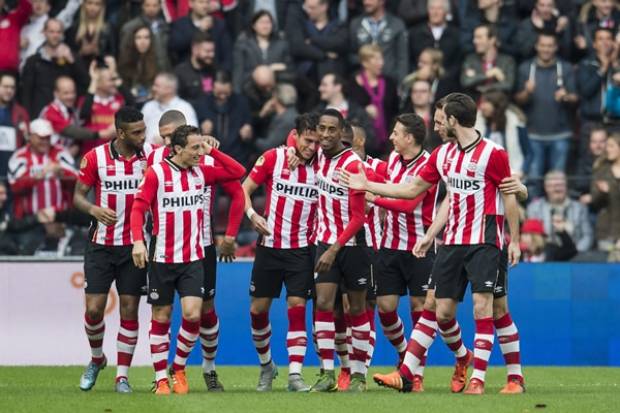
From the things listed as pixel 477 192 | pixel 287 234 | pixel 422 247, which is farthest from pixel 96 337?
pixel 477 192

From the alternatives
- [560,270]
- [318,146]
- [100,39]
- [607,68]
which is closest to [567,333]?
[560,270]

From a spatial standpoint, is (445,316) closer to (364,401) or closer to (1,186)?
(364,401)

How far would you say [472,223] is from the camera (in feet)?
43.8

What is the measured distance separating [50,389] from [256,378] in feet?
9.01

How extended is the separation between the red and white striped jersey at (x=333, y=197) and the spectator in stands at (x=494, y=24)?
27.1ft

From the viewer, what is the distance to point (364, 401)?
12797 millimetres

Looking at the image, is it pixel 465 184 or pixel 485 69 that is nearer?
pixel 465 184

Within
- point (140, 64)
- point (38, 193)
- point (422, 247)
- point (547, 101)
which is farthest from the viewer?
point (140, 64)

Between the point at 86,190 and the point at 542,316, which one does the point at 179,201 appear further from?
the point at 542,316

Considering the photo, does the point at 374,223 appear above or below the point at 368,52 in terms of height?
below

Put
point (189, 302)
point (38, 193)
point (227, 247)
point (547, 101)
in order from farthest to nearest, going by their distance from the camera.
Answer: point (547, 101) < point (38, 193) < point (227, 247) < point (189, 302)

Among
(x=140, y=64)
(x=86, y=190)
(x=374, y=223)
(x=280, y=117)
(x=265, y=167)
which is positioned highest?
(x=140, y=64)

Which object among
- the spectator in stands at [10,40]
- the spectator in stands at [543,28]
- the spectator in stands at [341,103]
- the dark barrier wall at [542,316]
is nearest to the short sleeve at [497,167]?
the dark barrier wall at [542,316]

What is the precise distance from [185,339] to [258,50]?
863 centimetres
